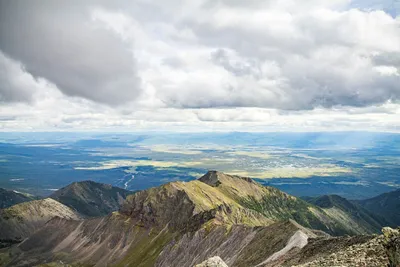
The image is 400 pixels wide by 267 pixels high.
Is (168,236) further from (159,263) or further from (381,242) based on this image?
(381,242)

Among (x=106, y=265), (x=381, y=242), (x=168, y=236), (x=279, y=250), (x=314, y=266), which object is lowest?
(x=106, y=265)

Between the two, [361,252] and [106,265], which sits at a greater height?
[361,252]

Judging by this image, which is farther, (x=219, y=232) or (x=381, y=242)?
(x=219, y=232)

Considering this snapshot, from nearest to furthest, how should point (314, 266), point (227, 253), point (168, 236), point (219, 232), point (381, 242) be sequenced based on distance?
1. point (381, 242)
2. point (314, 266)
3. point (227, 253)
4. point (219, 232)
5. point (168, 236)

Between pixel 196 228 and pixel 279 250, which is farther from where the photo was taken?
pixel 196 228

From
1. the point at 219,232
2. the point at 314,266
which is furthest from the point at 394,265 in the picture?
the point at 219,232

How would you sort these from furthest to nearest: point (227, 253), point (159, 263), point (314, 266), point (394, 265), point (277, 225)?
point (159, 263)
point (227, 253)
point (277, 225)
point (314, 266)
point (394, 265)

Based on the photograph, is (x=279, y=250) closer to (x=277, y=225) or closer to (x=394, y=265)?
(x=277, y=225)

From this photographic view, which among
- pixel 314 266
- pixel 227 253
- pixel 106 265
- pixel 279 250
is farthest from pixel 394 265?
pixel 106 265

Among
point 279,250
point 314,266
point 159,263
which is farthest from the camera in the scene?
point 159,263
